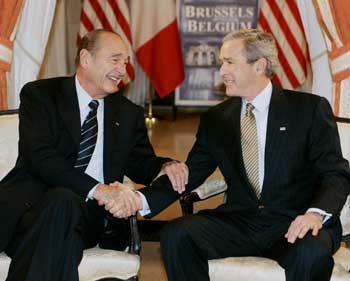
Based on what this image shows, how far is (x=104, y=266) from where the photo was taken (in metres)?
2.97

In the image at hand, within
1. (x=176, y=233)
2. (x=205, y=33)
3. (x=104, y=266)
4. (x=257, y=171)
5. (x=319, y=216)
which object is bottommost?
(x=104, y=266)

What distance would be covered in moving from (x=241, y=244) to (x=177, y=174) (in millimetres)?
456

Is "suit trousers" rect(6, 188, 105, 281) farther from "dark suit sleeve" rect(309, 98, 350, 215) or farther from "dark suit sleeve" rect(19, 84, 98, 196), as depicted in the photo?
"dark suit sleeve" rect(309, 98, 350, 215)

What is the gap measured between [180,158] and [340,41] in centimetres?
287

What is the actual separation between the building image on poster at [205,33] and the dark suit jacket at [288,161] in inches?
199

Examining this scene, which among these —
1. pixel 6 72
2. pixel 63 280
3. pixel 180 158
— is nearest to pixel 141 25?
pixel 180 158

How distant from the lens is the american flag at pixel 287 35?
7.51 m

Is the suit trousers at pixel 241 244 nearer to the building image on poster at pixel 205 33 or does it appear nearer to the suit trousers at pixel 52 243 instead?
the suit trousers at pixel 52 243

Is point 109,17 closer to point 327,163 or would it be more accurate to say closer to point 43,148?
point 43,148

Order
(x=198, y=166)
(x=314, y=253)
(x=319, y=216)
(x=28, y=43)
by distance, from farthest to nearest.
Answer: (x=28, y=43) → (x=198, y=166) → (x=319, y=216) → (x=314, y=253)

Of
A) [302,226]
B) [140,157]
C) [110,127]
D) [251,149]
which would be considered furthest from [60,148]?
[302,226]

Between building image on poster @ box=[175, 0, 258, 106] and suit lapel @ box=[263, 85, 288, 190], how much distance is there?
509 centimetres

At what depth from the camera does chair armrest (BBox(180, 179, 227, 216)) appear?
356cm

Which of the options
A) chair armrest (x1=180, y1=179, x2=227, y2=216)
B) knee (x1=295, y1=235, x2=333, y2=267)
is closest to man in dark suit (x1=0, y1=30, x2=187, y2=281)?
chair armrest (x1=180, y1=179, x2=227, y2=216)
